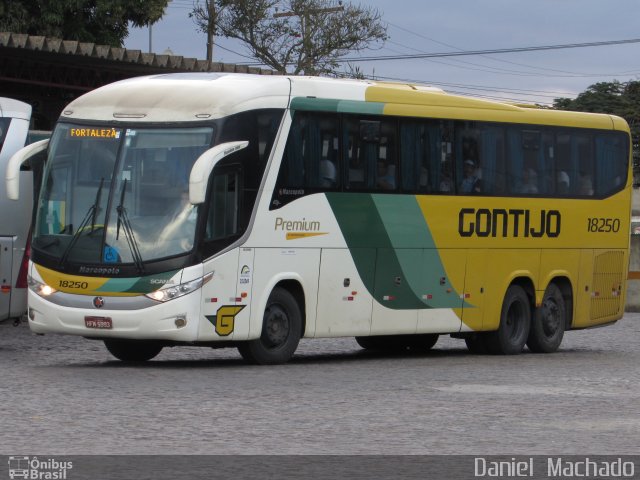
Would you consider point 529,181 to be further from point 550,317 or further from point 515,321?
point 550,317

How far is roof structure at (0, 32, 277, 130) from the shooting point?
25.0m

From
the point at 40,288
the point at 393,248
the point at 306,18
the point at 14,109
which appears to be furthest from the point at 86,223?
the point at 306,18

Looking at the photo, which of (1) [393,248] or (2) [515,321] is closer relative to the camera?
(1) [393,248]

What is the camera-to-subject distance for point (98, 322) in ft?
55.0

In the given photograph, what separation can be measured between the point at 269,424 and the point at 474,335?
10.8m

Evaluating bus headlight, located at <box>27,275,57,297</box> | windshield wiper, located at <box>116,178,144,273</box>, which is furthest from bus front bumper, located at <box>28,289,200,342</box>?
windshield wiper, located at <box>116,178,144,273</box>

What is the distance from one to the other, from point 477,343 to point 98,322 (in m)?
7.41

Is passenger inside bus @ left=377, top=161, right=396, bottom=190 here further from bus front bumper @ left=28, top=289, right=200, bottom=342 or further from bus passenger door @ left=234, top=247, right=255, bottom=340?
bus front bumper @ left=28, top=289, right=200, bottom=342

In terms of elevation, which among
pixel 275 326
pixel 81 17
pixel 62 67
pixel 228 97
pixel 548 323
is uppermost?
pixel 81 17

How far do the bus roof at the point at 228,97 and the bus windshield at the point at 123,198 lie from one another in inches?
9.8

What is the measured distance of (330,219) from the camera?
61.6 feet

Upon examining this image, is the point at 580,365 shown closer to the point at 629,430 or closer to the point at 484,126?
the point at 484,126

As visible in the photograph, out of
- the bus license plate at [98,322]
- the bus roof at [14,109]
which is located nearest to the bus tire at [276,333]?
the bus license plate at [98,322]

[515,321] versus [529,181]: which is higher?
[529,181]
